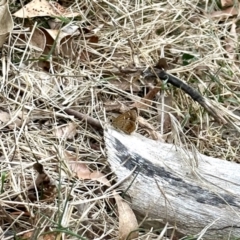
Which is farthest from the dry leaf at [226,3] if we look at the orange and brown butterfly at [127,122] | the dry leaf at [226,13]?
the orange and brown butterfly at [127,122]

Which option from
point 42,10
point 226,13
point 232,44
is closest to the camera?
point 42,10

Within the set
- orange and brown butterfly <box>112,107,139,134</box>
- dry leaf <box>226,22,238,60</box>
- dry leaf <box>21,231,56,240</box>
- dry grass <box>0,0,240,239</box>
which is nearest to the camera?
dry leaf <box>21,231,56,240</box>

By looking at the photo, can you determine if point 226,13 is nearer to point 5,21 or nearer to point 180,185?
point 5,21

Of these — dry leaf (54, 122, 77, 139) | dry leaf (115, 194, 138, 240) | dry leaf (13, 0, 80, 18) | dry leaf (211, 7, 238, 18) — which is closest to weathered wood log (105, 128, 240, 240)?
dry leaf (115, 194, 138, 240)

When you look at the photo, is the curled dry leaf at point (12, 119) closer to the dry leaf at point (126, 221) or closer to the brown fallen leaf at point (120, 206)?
the brown fallen leaf at point (120, 206)

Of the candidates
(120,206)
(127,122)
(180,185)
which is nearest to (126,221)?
(120,206)

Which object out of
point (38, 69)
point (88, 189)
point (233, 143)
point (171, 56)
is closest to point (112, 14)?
point (171, 56)

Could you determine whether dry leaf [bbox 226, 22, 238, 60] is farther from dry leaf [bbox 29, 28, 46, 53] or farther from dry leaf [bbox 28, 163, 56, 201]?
dry leaf [bbox 28, 163, 56, 201]
